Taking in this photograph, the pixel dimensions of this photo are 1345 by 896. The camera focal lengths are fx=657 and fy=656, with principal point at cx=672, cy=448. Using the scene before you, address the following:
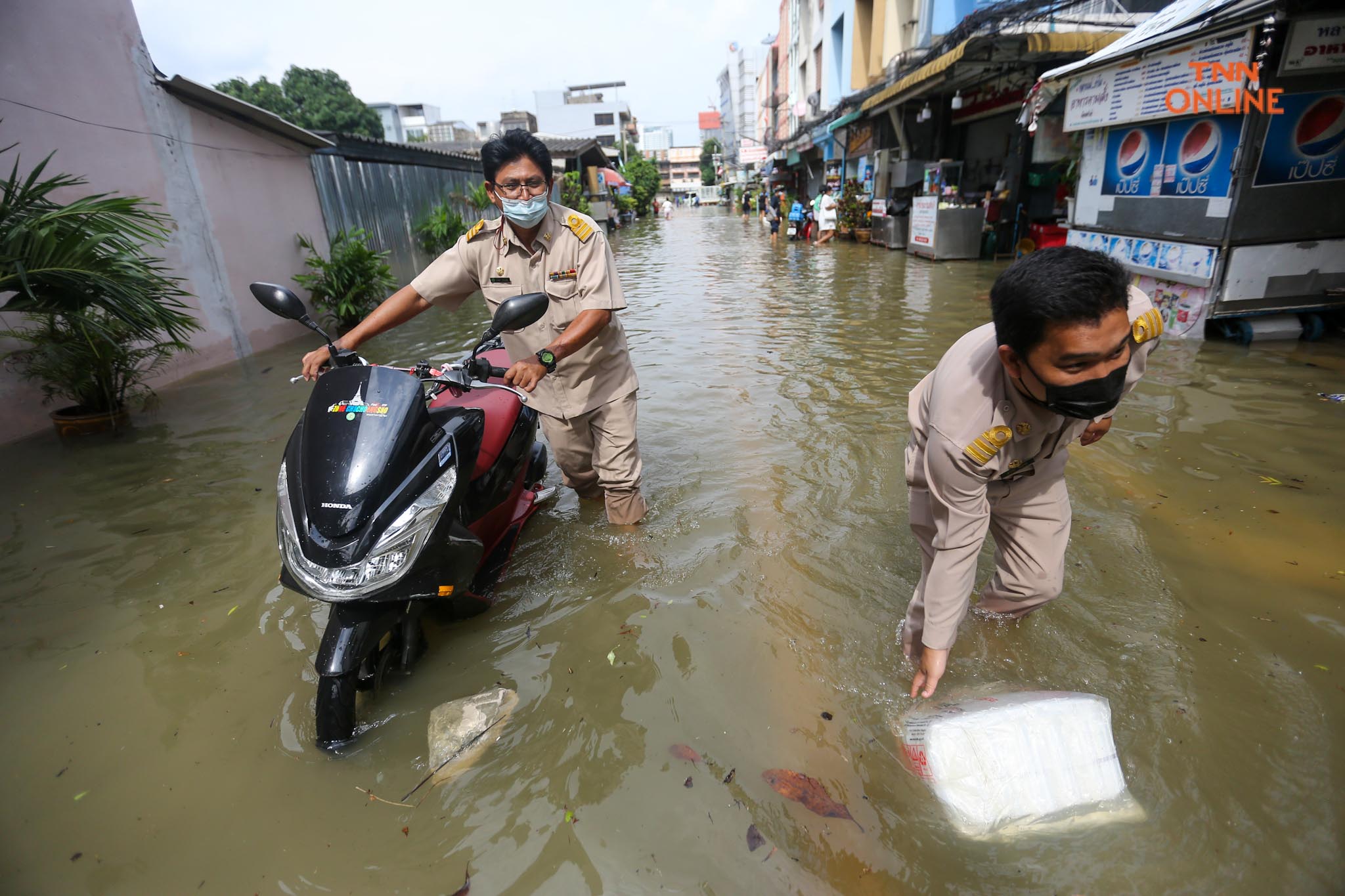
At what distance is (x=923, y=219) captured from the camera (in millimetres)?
12188

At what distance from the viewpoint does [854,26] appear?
758 inches

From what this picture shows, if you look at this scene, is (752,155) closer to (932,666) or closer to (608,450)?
(608,450)

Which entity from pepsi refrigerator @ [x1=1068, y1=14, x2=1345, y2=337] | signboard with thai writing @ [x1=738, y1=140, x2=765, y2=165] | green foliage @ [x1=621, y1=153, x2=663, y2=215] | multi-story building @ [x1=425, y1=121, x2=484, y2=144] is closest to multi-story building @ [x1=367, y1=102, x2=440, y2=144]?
Result: multi-story building @ [x1=425, y1=121, x2=484, y2=144]

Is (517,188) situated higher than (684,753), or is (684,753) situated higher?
(517,188)

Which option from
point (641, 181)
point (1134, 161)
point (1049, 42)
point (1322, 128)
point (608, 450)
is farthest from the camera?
point (641, 181)

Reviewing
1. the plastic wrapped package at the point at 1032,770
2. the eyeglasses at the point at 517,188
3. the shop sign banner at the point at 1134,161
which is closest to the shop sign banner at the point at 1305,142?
the shop sign banner at the point at 1134,161

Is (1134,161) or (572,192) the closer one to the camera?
(1134,161)

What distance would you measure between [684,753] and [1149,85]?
6817mm

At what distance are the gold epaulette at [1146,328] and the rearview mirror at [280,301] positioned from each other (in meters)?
1.75

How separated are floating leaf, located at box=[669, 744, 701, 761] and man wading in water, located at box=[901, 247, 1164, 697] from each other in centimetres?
67

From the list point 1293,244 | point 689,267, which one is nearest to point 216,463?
point 1293,244

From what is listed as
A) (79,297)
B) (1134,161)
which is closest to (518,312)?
(79,297)

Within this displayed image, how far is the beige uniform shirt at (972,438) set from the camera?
160 cm

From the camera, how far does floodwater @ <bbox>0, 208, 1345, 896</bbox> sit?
64.2 inches
